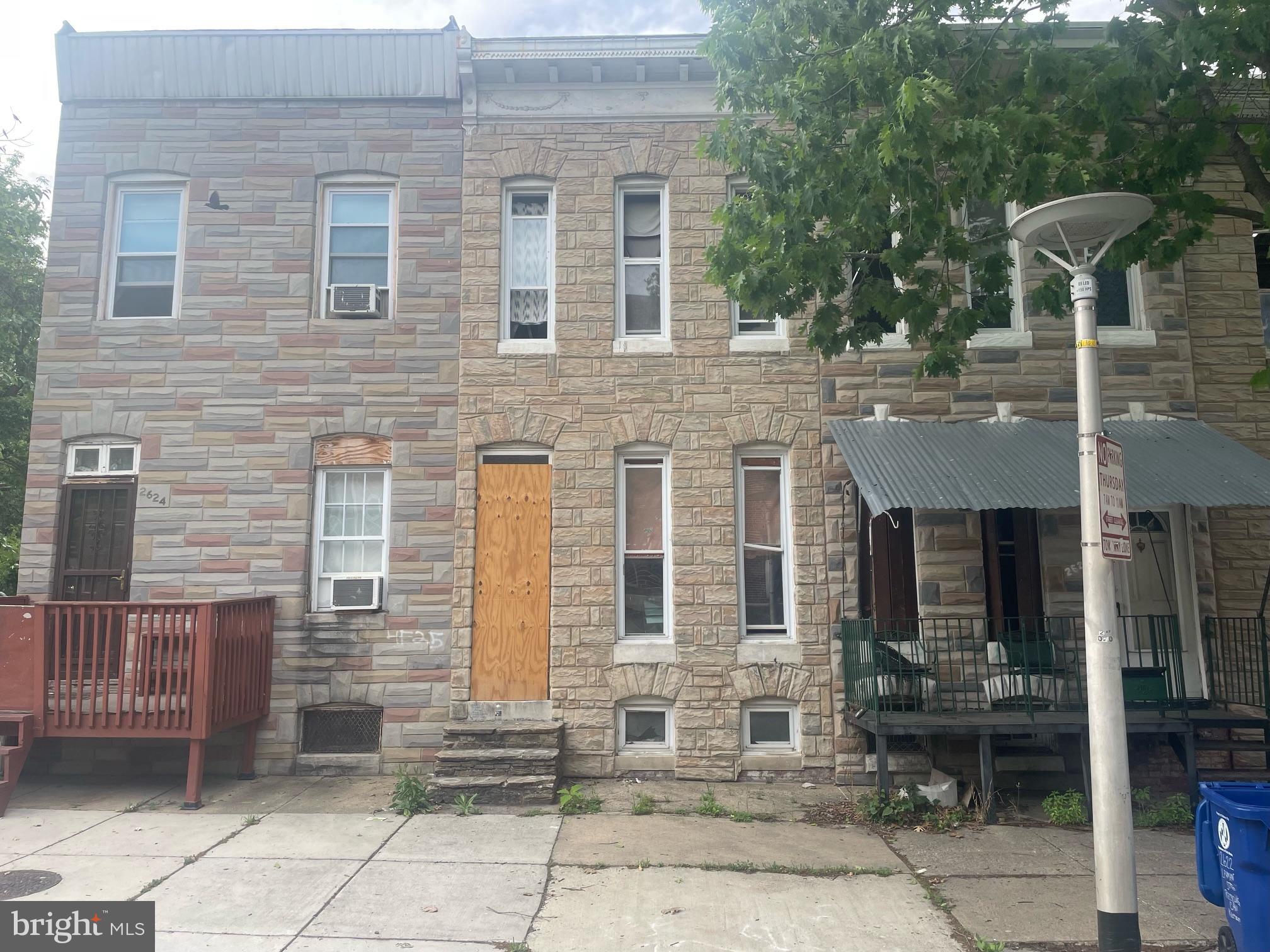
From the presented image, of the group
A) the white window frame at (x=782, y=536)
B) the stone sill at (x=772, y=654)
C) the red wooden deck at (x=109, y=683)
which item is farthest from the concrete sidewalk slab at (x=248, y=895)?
the white window frame at (x=782, y=536)

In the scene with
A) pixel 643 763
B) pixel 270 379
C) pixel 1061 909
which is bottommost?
pixel 1061 909

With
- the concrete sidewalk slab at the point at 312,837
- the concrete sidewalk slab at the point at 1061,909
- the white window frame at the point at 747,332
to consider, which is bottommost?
the concrete sidewalk slab at the point at 1061,909

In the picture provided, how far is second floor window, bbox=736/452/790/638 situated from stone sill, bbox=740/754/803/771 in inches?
46.8

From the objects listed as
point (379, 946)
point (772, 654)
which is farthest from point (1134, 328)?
point (379, 946)

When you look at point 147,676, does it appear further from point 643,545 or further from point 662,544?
point 662,544

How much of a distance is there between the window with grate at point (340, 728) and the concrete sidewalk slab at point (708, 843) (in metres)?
2.64

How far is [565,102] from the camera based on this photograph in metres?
9.97

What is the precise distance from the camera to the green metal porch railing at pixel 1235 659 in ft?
27.0

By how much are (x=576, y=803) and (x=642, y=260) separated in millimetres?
5709

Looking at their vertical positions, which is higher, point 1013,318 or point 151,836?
point 1013,318

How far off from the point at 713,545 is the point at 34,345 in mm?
12249

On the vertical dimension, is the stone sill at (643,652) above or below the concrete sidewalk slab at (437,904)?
above

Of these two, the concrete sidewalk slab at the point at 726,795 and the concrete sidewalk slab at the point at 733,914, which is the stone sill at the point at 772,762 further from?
the concrete sidewalk slab at the point at 733,914

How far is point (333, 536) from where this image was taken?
952 centimetres
